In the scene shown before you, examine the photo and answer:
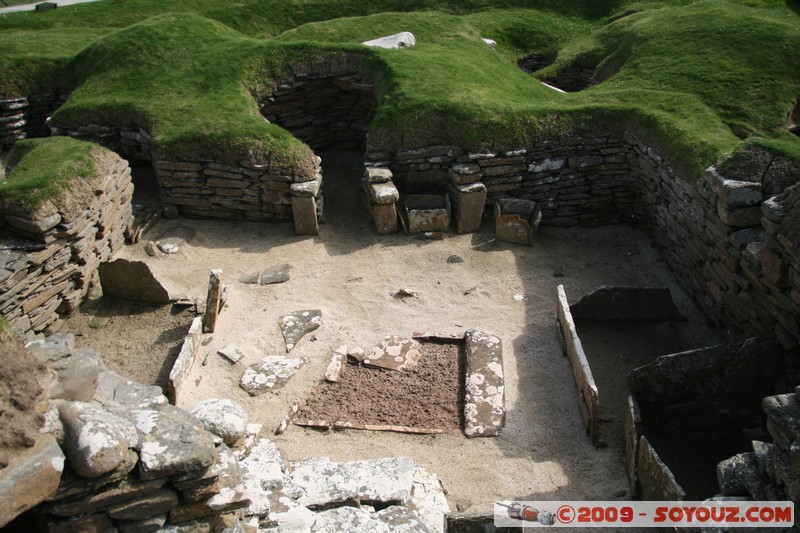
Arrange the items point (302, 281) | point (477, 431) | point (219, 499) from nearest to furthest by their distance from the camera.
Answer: point (219, 499) → point (477, 431) → point (302, 281)

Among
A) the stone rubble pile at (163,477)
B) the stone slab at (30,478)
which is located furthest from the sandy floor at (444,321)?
the stone slab at (30,478)

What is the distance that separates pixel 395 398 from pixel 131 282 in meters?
4.34

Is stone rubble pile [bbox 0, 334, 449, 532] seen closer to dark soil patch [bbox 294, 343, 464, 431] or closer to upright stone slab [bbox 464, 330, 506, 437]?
dark soil patch [bbox 294, 343, 464, 431]

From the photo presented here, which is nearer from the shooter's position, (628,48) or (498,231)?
(498,231)

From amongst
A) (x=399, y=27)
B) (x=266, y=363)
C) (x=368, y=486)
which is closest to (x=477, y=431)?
(x=368, y=486)

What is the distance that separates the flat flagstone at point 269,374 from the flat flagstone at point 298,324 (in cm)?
32

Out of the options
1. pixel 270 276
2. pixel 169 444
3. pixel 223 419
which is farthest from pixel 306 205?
pixel 169 444

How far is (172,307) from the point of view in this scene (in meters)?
10.1

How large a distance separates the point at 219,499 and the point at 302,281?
578 cm

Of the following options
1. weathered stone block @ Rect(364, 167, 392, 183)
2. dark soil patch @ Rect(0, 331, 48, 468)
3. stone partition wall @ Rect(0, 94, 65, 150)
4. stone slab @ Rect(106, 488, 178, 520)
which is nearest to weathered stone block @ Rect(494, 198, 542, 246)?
weathered stone block @ Rect(364, 167, 392, 183)

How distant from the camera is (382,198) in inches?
460

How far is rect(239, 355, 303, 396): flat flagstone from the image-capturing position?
8.75 meters

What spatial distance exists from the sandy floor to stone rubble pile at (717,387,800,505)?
169 cm

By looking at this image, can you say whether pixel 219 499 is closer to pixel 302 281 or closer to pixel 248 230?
pixel 302 281
